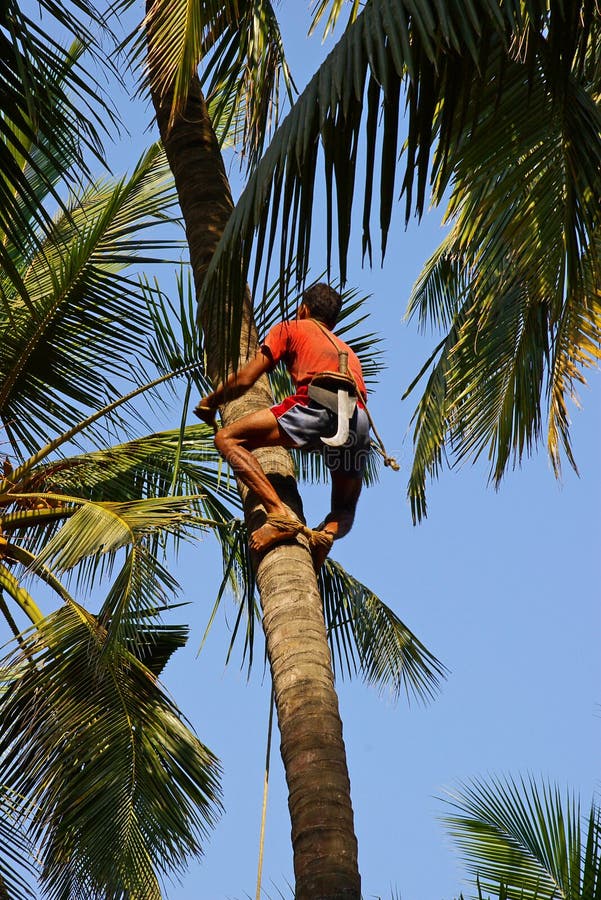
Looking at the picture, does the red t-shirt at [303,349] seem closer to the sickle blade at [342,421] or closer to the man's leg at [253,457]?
the sickle blade at [342,421]

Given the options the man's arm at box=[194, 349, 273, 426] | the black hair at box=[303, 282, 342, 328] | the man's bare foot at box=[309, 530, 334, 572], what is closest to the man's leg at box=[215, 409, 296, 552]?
the man's arm at box=[194, 349, 273, 426]

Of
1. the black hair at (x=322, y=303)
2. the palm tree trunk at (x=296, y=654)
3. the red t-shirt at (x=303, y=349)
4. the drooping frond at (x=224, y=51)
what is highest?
the drooping frond at (x=224, y=51)

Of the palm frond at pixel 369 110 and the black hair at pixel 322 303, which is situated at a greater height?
the black hair at pixel 322 303

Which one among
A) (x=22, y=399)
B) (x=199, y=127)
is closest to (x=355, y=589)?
(x=22, y=399)

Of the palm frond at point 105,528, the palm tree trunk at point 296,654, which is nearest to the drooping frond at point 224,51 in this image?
the palm tree trunk at point 296,654

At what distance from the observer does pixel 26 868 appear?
6473mm

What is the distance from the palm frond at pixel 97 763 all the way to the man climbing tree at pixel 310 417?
1.45 metres

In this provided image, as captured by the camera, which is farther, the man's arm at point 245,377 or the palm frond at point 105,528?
the palm frond at point 105,528

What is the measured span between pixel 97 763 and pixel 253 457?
220 centimetres

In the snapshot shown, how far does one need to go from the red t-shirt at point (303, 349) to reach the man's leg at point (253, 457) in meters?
0.30

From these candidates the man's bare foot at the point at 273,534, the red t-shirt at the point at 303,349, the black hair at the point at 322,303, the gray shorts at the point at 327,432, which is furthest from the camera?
the black hair at the point at 322,303

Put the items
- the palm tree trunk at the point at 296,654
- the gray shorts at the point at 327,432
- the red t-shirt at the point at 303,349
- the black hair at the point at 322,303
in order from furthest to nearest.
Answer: the black hair at the point at 322,303, the red t-shirt at the point at 303,349, the gray shorts at the point at 327,432, the palm tree trunk at the point at 296,654

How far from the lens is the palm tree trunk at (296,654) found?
145 inches

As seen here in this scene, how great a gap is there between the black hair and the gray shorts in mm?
517
